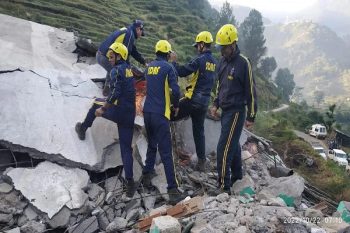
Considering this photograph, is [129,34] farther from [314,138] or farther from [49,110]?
[314,138]

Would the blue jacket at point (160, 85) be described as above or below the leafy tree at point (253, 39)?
above

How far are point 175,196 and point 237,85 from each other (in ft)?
5.28

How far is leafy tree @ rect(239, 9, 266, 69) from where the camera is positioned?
65.6 meters

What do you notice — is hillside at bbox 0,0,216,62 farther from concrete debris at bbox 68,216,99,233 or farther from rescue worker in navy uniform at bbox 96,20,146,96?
concrete debris at bbox 68,216,99,233

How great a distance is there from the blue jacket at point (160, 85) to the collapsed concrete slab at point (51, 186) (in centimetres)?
128

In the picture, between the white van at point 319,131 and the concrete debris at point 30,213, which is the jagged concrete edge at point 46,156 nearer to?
the concrete debris at point 30,213

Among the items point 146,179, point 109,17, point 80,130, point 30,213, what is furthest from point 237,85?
point 109,17

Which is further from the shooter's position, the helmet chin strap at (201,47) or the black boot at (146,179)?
the helmet chin strap at (201,47)

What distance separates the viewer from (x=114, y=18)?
28.5 metres

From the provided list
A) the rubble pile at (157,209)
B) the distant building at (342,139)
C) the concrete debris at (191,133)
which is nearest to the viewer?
the rubble pile at (157,209)

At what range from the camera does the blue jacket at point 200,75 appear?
538 centimetres

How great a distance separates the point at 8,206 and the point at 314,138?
90.6 ft

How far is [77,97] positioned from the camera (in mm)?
5977

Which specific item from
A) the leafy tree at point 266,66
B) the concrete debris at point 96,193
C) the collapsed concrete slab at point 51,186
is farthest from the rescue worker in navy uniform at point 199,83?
the leafy tree at point 266,66
